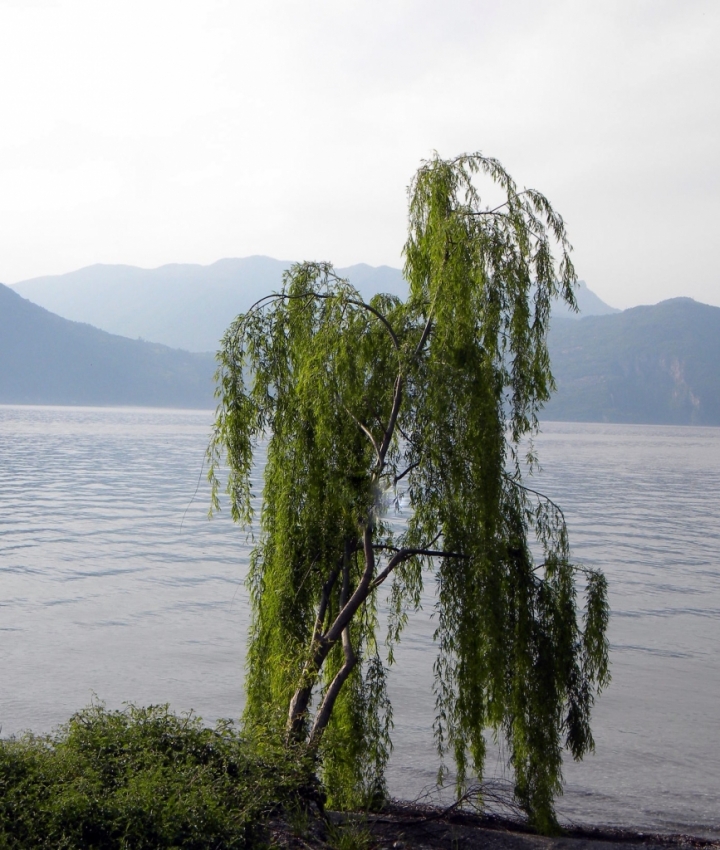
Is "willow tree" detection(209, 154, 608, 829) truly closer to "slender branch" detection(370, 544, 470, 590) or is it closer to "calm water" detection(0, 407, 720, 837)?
"slender branch" detection(370, 544, 470, 590)

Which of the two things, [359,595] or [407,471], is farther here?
[359,595]

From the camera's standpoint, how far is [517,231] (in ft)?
32.0

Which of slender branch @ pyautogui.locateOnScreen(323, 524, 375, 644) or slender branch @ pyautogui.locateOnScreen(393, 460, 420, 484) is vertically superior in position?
slender branch @ pyautogui.locateOnScreen(393, 460, 420, 484)

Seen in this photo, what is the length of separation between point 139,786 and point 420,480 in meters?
4.17

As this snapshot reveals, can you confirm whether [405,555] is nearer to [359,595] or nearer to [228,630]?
[359,595]

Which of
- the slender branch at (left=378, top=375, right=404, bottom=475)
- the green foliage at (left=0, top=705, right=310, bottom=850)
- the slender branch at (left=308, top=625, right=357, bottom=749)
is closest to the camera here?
the green foliage at (left=0, top=705, right=310, bottom=850)

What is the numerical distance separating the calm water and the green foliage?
24.3 feet

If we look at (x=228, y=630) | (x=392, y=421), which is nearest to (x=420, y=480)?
(x=392, y=421)

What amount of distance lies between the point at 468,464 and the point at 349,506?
1408mm

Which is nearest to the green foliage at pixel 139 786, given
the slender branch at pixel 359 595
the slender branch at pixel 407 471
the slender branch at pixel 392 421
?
the slender branch at pixel 359 595

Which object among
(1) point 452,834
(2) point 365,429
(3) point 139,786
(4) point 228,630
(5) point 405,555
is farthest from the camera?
(4) point 228,630

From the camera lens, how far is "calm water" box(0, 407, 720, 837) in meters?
16.7

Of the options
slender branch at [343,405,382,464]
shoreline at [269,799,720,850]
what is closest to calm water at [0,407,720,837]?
shoreline at [269,799,720,850]

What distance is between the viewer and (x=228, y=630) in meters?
26.4
